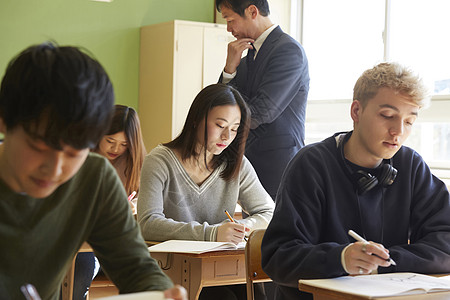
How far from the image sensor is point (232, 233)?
2.51m

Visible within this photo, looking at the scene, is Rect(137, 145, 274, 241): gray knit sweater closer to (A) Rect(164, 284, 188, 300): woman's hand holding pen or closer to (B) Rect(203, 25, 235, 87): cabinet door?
(A) Rect(164, 284, 188, 300): woman's hand holding pen

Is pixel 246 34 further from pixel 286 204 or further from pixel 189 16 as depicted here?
pixel 189 16

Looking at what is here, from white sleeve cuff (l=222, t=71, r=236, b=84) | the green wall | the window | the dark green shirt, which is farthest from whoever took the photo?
the green wall

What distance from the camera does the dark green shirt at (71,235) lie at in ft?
3.62

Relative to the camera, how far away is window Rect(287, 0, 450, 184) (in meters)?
4.40

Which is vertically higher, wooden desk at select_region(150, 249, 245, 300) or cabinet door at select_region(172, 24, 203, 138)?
cabinet door at select_region(172, 24, 203, 138)

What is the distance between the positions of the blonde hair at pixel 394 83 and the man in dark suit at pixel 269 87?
3.59ft

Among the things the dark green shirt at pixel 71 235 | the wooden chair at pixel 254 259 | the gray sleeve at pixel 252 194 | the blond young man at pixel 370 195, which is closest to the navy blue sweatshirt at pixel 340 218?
the blond young man at pixel 370 195

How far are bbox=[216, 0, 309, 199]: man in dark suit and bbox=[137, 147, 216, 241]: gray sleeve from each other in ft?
1.69

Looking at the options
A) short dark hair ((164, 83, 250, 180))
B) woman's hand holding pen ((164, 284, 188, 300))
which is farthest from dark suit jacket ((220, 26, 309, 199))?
woman's hand holding pen ((164, 284, 188, 300))

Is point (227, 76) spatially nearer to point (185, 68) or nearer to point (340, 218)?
point (340, 218)

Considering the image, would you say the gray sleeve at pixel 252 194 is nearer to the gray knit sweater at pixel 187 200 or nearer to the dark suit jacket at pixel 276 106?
the gray knit sweater at pixel 187 200

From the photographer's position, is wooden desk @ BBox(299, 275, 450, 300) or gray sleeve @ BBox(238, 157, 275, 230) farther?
gray sleeve @ BBox(238, 157, 275, 230)

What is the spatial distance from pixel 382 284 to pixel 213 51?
4.14 m
